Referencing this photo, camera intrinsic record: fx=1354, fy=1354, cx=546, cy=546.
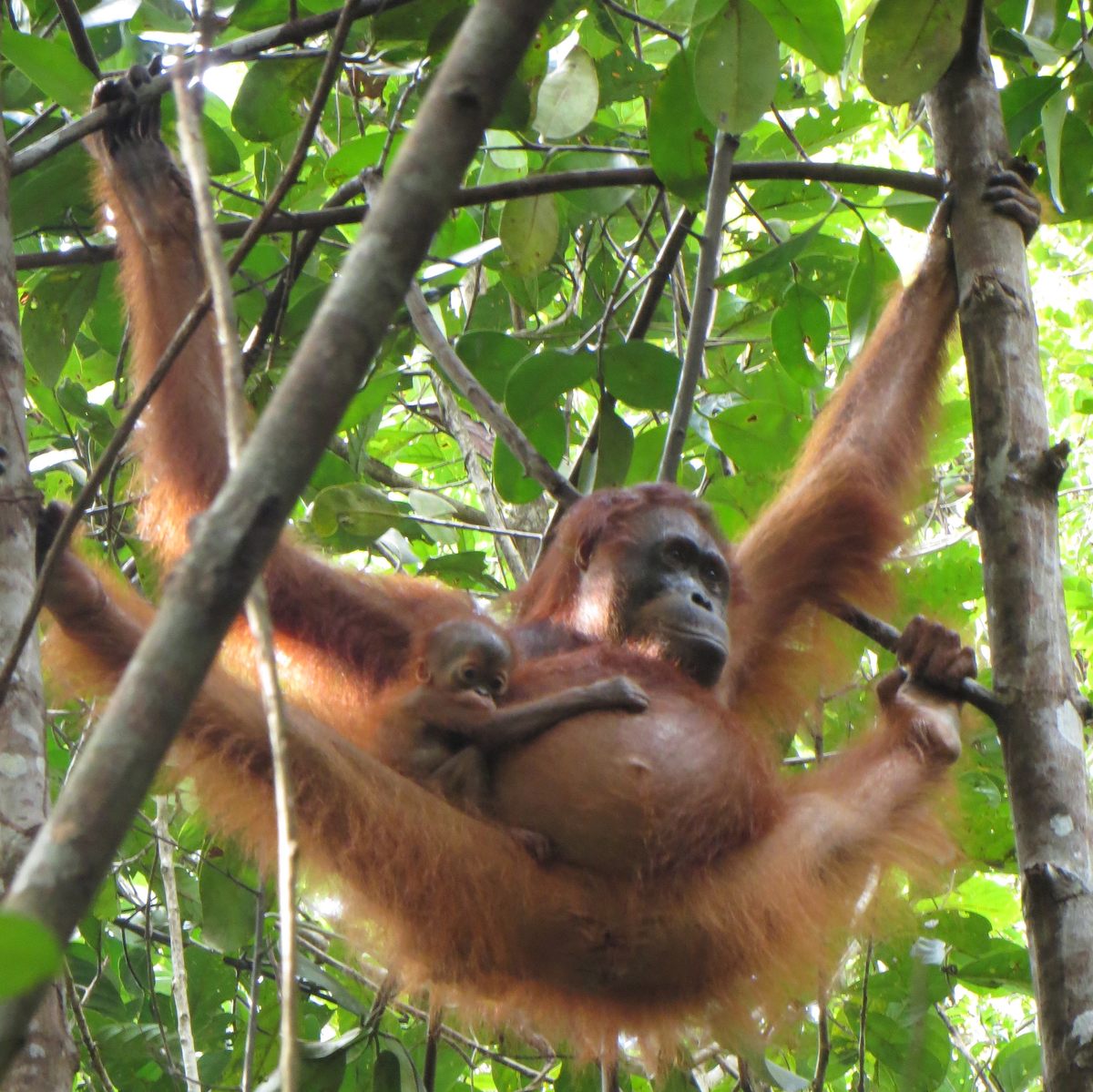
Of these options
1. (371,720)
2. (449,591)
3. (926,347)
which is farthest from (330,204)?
(926,347)

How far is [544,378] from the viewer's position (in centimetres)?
338

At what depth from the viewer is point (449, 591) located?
354cm

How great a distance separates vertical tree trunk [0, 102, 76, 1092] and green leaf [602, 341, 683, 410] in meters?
1.54

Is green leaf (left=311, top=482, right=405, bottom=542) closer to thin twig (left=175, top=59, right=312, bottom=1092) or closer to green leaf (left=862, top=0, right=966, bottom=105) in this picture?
green leaf (left=862, top=0, right=966, bottom=105)

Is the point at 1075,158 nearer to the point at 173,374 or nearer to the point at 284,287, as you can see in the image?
the point at 284,287

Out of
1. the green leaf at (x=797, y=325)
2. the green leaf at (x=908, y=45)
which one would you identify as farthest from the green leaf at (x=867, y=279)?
the green leaf at (x=908, y=45)

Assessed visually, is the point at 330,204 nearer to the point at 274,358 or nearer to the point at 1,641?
the point at 274,358

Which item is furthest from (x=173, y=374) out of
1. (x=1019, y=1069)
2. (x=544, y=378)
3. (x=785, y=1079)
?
(x=1019, y=1069)

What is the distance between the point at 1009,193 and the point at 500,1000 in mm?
2112

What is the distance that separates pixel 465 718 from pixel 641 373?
1.03 meters

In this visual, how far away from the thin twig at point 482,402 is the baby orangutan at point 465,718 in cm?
46

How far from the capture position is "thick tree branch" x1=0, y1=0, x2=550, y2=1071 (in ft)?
2.77

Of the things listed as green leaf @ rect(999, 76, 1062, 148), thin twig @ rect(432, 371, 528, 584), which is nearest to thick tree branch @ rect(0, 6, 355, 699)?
green leaf @ rect(999, 76, 1062, 148)

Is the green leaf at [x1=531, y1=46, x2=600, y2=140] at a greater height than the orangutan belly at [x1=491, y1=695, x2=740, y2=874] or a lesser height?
greater
